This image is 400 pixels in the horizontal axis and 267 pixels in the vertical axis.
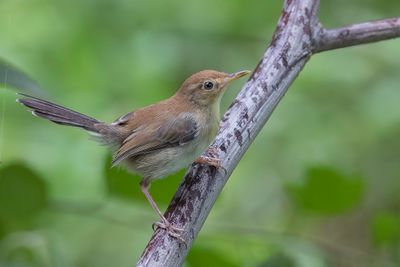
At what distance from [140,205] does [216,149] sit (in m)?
0.72

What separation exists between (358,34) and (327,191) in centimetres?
80

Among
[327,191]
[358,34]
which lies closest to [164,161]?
[327,191]

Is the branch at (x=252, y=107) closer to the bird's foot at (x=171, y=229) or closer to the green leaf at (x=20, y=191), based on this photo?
the bird's foot at (x=171, y=229)

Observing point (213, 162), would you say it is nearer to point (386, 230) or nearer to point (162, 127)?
point (162, 127)

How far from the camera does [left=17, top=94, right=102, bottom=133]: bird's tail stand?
3471mm

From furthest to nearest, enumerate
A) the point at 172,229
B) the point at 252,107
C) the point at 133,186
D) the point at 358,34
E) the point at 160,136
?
the point at 160,136 < the point at 133,186 < the point at 358,34 < the point at 252,107 < the point at 172,229

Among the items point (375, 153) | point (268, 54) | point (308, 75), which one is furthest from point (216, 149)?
point (375, 153)

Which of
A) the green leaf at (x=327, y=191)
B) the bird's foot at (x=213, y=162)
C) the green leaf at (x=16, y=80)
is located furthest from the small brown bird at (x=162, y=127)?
the green leaf at (x=16, y=80)

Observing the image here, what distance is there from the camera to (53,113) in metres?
3.52

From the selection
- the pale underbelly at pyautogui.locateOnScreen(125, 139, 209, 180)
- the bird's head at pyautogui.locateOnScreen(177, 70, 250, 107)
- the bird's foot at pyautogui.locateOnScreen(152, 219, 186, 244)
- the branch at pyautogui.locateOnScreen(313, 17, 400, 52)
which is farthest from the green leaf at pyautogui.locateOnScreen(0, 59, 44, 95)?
the branch at pyautogui.locateOnScreen(313, 17, 400, 52)

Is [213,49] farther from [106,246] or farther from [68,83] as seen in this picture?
[106,246]

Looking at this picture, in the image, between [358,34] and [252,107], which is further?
[358,34]

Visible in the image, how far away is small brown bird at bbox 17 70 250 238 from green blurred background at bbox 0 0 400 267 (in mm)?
457

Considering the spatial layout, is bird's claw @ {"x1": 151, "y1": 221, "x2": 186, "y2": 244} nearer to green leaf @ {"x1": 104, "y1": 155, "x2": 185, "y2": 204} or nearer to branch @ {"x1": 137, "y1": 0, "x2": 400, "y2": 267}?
branch @ {"x1": 137, "y1": 0, "x2": 400, "y2": 267}
